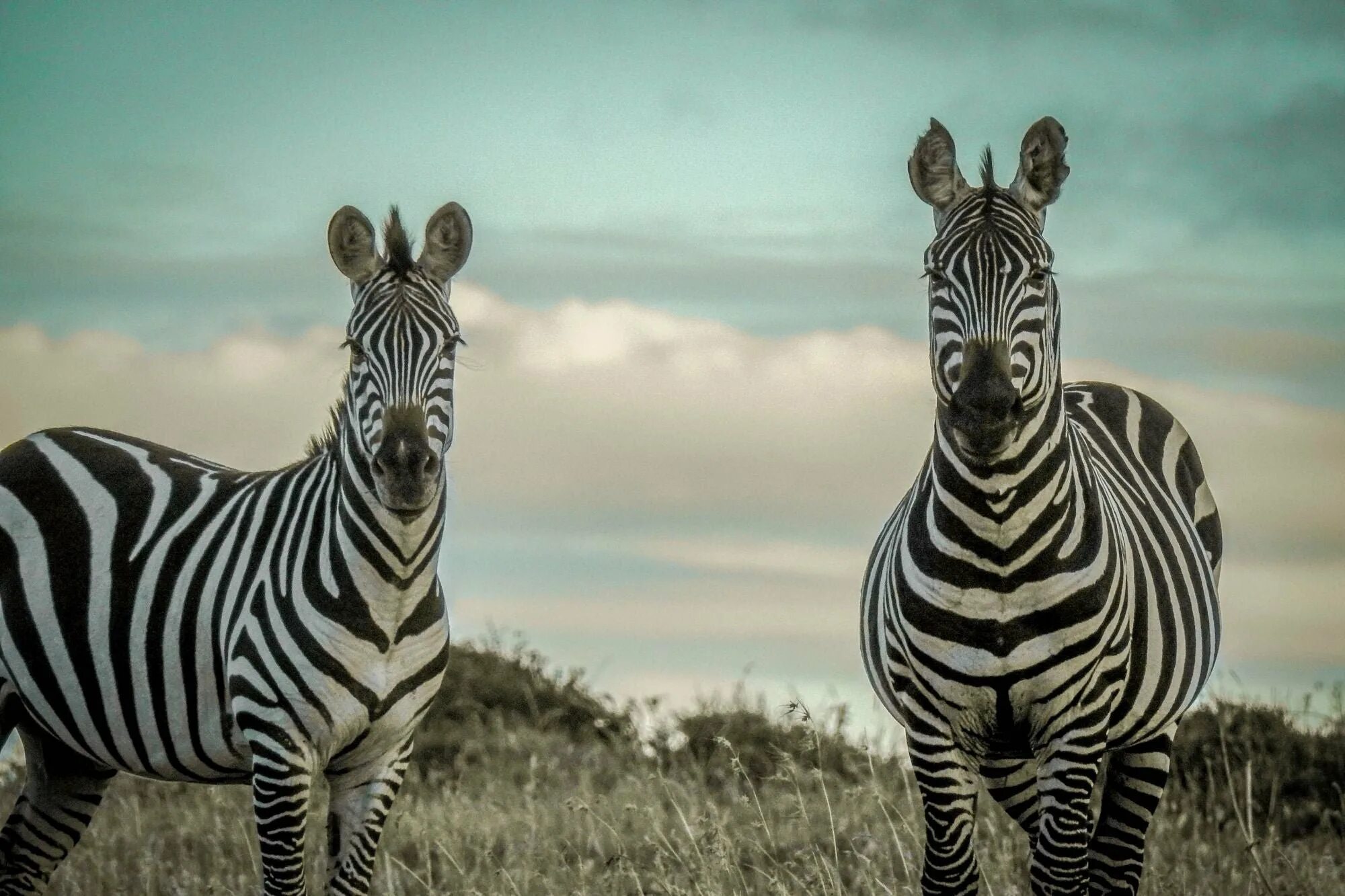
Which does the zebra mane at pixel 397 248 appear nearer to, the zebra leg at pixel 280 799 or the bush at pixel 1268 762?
the zebra leg at pixel 280 799

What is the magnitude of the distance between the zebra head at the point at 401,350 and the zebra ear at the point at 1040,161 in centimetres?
244

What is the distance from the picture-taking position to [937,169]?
595 centimetres

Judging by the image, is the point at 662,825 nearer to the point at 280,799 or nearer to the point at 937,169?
the point at 280,799

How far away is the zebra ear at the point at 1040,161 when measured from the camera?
588 cm

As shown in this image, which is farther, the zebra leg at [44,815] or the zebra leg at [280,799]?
the zebra leg at [44,815]

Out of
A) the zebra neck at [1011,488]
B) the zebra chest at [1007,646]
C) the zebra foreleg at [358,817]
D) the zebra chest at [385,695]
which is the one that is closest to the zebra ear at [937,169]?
the zebra neck at [1011,488]

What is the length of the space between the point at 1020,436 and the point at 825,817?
5469 mm

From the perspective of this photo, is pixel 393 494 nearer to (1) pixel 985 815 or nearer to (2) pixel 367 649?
(2) pixel 367 649

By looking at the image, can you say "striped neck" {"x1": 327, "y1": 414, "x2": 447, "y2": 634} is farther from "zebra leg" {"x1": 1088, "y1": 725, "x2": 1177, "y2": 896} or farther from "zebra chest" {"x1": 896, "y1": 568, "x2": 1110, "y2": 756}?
"zebra leg" {"x1": 1088, "y1": 725, "x2": 1177, "y2": 896}

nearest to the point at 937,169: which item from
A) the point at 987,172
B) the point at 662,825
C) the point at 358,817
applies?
the point at 987,172

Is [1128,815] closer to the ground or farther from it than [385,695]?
closer to the ground

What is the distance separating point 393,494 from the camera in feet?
19.0

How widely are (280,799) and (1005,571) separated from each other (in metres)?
3.15

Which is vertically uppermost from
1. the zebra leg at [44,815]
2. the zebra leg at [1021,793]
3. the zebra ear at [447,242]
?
the zebra ear at [447,242]
